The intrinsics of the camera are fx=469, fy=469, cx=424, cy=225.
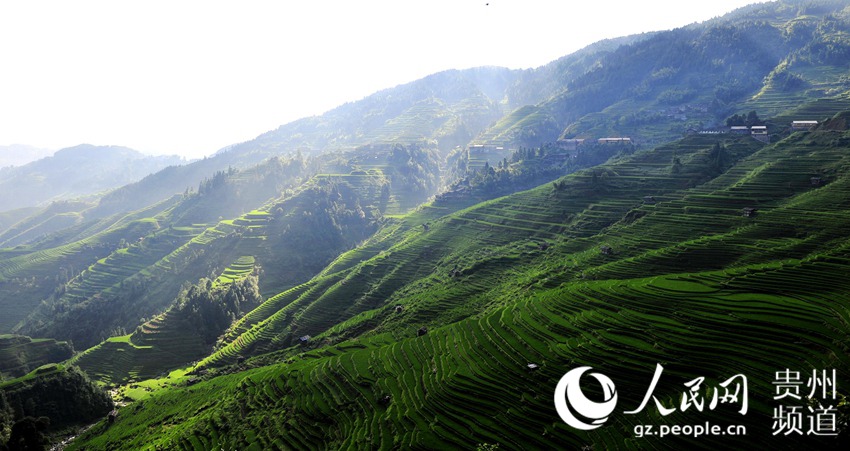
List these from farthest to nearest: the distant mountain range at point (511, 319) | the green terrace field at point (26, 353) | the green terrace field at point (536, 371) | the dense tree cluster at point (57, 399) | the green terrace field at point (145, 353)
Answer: the green terrace field at point (26, 353), the green terrace field at point (145, 353), the dense tree cluster at point (57, 399), the distant mountain range at point (511, 319), the green terrace field at point (536, 371)

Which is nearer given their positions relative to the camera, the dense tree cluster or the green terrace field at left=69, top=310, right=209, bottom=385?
the dense tree cluster

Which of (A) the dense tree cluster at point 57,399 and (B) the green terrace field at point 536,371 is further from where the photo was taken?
(A) the dense tree cluster at point 57,399

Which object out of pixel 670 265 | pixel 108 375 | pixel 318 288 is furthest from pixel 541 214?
pixel 108 375

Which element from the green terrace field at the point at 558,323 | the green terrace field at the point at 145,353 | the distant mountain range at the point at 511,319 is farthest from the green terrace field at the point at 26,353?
the green terrace field at the point at 558,323

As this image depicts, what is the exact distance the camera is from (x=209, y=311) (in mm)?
125625

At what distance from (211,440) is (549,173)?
160m

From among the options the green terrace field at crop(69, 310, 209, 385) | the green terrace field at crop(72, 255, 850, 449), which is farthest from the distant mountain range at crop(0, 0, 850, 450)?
the green terrace field at crop(69, 310, 209, 385)

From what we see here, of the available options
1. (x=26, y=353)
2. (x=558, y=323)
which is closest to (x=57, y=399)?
(x=26, y=353)

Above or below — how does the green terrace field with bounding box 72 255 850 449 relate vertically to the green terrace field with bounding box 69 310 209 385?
above

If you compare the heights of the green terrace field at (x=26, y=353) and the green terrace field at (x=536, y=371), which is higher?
the green terrace field at (x=536, y=371)

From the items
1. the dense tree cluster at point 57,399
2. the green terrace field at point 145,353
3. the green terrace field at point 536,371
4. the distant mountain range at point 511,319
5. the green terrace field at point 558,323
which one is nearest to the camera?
the green terrace field at point 536,371

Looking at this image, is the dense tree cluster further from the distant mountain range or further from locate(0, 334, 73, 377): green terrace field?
locate(0, 334, 73, 377): green terrace field

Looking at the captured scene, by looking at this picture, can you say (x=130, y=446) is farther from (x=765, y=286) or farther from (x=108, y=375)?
(x=765, y=286)

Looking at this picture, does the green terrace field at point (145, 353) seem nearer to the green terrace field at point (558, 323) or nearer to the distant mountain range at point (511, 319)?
the distant mountain range at point (511, 319)
